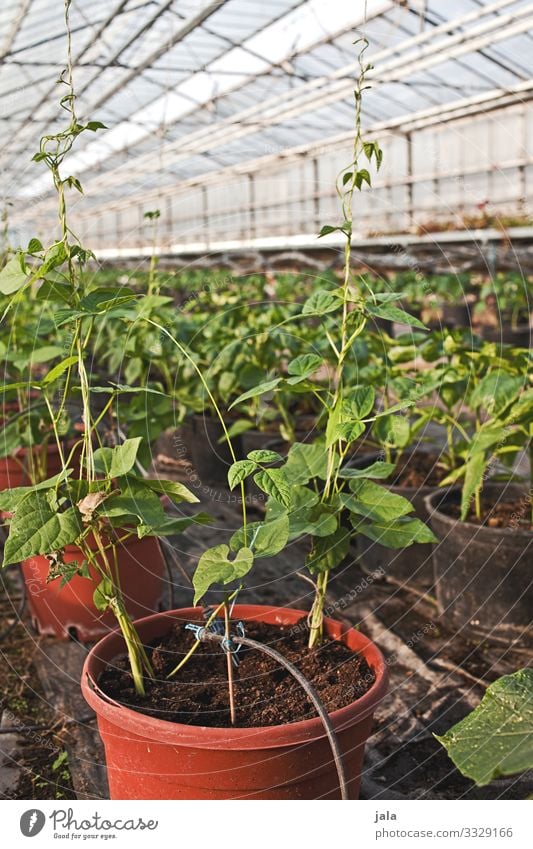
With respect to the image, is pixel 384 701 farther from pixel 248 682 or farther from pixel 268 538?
pixel 268 538

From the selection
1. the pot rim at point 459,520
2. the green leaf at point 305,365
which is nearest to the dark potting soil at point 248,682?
the green leaf at point 305,365

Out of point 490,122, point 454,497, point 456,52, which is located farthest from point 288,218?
point 454,497

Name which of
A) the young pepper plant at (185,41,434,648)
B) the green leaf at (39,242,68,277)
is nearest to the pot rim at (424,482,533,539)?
the young pepper plant at (185,41,434,648)

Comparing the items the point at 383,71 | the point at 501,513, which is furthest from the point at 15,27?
the point at 501,513

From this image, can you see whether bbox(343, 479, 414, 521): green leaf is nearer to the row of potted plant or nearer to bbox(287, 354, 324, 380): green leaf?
the row of potted plant

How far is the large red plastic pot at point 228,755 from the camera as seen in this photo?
3.71 ft

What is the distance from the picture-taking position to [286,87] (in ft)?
34.6

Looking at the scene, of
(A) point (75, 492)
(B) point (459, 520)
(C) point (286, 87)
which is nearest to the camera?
(A) point (75, 492)

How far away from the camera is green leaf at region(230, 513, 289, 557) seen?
3.81ft

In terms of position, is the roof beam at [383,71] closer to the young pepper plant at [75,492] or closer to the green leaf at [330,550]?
the young pepper plant at [75,492]

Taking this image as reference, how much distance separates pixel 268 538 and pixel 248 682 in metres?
0.30

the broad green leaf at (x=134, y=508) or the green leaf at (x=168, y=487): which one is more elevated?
the green leaf at (x=168, y=487)

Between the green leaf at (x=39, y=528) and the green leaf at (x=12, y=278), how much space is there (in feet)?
1.00
